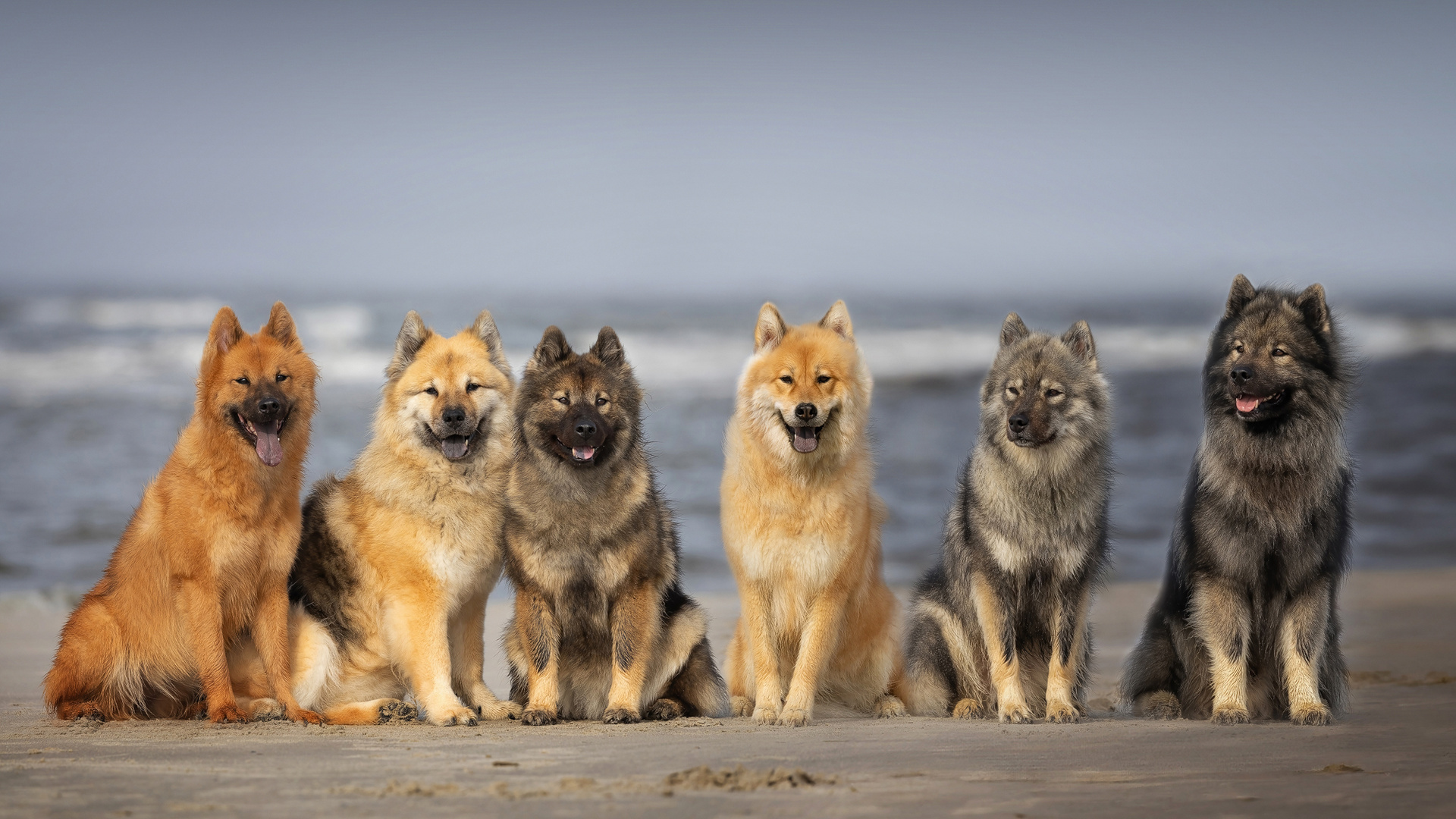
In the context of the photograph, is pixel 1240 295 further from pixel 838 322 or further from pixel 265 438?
pixel 265 438

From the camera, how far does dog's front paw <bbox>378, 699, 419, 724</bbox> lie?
16.6 feet

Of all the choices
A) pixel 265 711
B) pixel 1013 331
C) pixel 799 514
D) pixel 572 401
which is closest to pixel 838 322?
pixel 1013 331

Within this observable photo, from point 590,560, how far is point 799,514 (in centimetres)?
96

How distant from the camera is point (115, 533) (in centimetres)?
1127

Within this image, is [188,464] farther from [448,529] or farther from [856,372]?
[856,372]

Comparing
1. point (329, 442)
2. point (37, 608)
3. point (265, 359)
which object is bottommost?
point (37, 608)

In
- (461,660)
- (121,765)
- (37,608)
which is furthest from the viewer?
(37,608)

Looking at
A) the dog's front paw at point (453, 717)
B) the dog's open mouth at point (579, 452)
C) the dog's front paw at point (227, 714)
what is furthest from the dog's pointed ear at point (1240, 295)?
the dog's front paw at point (227, 714)

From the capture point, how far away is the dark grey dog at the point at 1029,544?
5207mm

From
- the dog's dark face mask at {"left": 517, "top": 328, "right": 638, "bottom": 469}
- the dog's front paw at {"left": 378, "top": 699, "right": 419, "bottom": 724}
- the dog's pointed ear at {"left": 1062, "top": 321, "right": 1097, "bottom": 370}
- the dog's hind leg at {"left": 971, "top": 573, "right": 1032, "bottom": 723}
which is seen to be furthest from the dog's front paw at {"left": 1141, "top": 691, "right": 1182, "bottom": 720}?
the dog's front paw at {"left": 378, "top": 699, "right": 419, "bottom": 724}

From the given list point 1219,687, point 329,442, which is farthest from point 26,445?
point 1219,687

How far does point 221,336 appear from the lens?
503 centimetres

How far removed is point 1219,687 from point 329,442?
37.6 feet

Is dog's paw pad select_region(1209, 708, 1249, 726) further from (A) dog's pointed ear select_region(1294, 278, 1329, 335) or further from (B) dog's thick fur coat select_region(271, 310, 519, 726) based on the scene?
(B) dog's thick fur coat select_region(271, 310, 519, 726)
